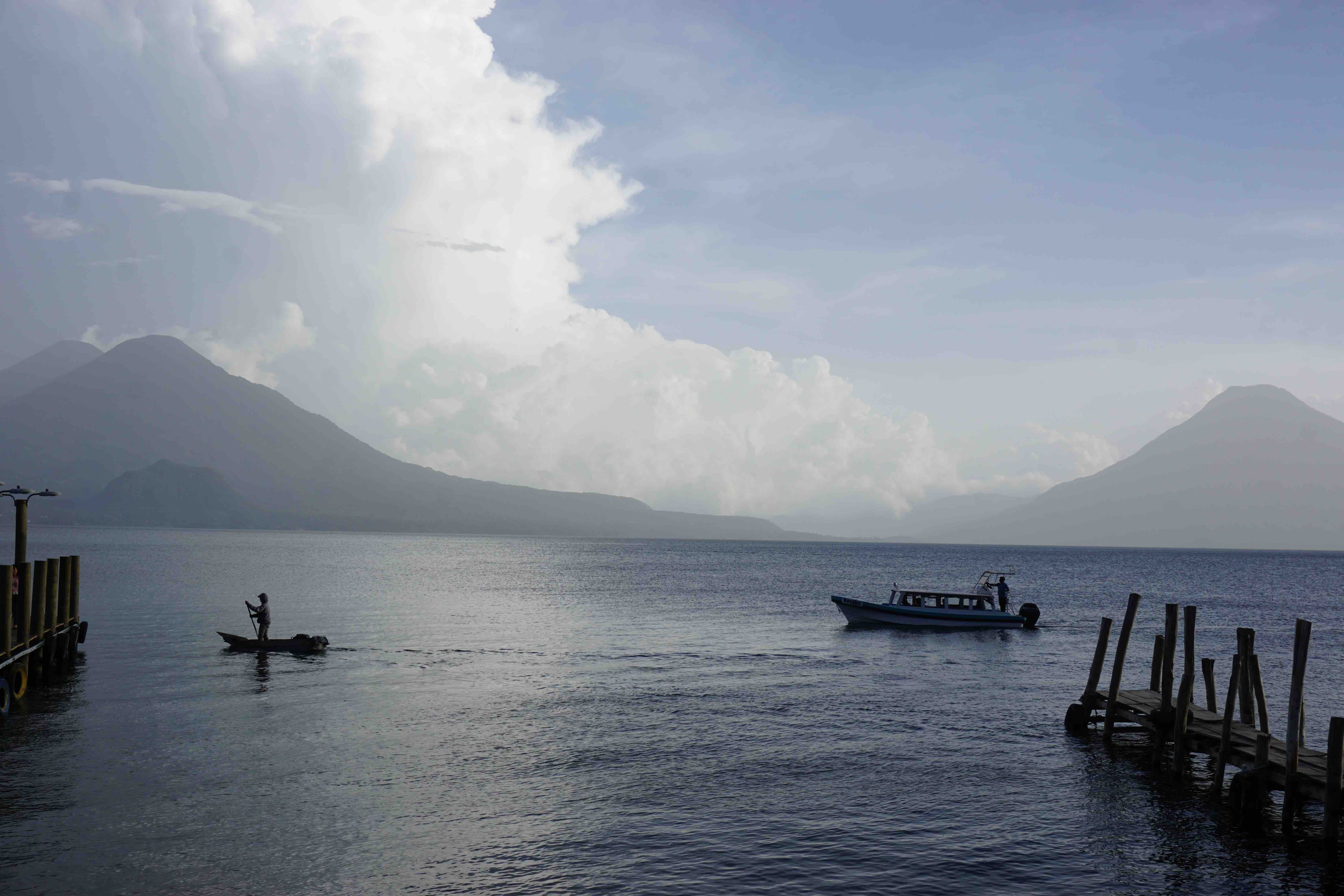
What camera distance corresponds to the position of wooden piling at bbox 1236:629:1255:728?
2645 cm

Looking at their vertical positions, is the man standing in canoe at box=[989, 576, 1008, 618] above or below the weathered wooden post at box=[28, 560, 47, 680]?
below

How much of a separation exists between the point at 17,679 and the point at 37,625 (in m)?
3.67

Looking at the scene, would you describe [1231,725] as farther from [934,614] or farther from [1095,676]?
[934,614]

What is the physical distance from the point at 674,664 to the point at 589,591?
60084mm

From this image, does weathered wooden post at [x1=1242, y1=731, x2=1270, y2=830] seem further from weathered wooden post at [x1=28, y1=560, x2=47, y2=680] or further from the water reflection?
weathered wooden post at [x1=28, y1=560, x2=47, y2=680]

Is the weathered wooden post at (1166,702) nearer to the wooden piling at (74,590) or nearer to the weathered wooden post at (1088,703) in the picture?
the weathered wooden post at (1088,703)

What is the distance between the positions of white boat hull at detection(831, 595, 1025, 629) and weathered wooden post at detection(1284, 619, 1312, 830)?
146 feet

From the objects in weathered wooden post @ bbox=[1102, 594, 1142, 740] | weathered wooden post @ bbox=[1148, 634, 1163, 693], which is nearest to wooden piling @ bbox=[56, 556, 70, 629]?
weathered wooden post @ bbox=[1102, 594, 1142, 740]

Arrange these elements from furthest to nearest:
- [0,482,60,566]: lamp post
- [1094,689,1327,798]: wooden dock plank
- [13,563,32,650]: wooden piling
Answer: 1. [0,482,60,566]: lamp post
2. [13,563,32,650]: wooden piling
3. [1094,689,1327,798]: wooden dock plank

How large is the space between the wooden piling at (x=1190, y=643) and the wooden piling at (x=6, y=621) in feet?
125

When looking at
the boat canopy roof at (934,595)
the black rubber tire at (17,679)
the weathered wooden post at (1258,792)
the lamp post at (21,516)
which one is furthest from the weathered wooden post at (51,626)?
the boat canopy roof at (934,595)

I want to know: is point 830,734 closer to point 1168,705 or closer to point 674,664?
point 1168,705

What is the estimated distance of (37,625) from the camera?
37.4 meters

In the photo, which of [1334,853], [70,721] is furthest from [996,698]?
[70,721]
